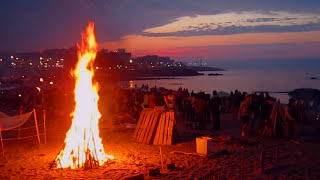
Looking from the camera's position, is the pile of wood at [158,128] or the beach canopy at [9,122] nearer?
the beach canopy at [9,122]

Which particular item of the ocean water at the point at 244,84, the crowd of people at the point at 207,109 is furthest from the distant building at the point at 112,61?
the crowd of people at the point at 207,109

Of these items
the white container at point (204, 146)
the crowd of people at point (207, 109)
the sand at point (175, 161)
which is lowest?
the sand at point (175, 161)

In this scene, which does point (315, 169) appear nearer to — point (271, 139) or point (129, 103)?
point (271, 139)

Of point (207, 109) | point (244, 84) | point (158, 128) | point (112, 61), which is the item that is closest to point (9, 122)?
point (158, 128)

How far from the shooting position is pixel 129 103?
21.0 meters

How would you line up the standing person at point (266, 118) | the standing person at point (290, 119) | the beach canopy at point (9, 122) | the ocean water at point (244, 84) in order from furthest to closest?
1. the ocean water at point (244, 84)
2. the standing person at point (266, 118)
3. the standing person at point (290, 119)
4. the beach canopy at point (9, 122)

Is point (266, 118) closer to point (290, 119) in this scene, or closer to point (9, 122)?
point (290, 119)

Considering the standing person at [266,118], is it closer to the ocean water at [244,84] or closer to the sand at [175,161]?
the sand at [175,161]

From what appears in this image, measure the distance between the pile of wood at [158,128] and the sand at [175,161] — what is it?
305 millimetres

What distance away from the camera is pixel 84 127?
9.59 m

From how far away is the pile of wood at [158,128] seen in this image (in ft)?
39.5

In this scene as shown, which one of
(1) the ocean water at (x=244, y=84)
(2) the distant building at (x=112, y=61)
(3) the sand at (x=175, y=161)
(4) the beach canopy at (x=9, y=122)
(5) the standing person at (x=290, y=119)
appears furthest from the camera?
(2) the distant building at (x=112, y=61)

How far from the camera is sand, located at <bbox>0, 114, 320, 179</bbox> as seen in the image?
8445 mm

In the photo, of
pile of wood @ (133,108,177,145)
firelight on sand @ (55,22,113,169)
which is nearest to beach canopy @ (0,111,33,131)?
firelight on sand @ (55,22,113,169)
